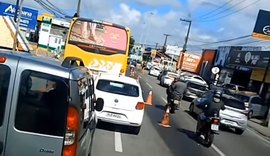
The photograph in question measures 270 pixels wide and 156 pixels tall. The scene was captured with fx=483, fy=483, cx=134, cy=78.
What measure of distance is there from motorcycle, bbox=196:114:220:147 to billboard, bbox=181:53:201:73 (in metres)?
68.9

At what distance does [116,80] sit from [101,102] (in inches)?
216

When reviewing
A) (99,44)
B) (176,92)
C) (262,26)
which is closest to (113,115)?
(99,44)

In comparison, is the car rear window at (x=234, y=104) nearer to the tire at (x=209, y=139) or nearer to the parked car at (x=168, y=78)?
the tire at (x=209, y=139)

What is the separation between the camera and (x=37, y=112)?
4789 mm

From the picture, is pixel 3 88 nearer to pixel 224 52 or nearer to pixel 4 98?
pixel 4 98

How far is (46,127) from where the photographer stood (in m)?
4.80

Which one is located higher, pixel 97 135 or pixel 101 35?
pixel 101 35

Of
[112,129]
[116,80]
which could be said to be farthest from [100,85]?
[112,129]

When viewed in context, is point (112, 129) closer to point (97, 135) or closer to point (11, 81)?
point (97, 135)

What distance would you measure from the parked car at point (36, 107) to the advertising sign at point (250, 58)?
135ft

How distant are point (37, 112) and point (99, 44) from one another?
15.4m

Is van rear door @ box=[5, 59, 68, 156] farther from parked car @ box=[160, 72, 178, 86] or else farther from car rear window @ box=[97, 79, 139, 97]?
parked car @ box=[160, 72, 178, 86]

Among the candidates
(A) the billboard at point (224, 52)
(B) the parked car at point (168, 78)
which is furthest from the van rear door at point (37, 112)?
(A) the billboard at point (224, 52)

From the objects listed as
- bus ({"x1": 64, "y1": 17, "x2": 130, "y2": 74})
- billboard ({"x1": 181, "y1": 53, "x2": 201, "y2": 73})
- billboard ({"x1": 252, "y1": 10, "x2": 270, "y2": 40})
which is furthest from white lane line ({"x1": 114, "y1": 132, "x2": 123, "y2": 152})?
billboard ({"x1": 181, "y1": 53, "x2": 201, "y2": 73})
